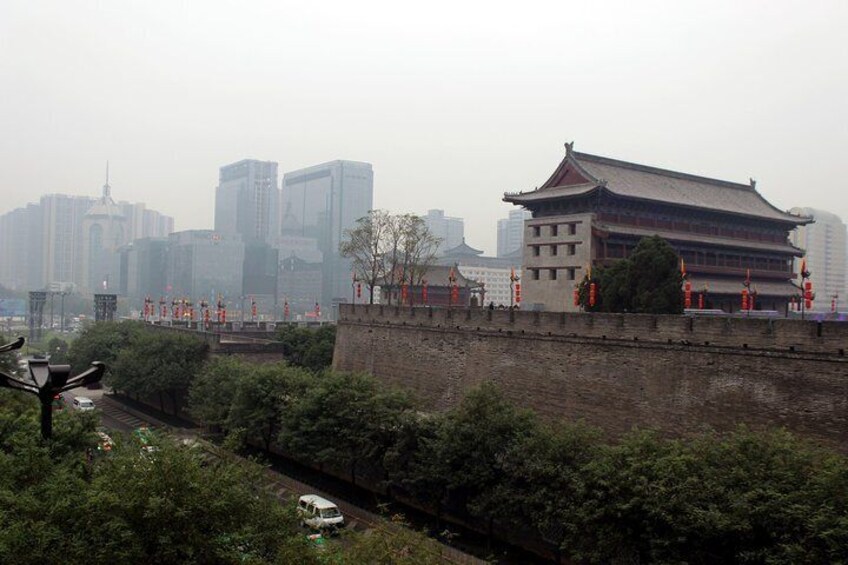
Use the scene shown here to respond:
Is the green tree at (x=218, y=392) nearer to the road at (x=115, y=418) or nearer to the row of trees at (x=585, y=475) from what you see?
the row of trees at (x=585, y=475)

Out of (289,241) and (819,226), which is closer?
(819,226)

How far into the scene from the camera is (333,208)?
144 m

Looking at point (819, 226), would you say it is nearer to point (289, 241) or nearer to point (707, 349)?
point (289, 241)

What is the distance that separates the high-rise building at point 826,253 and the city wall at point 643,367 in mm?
113033

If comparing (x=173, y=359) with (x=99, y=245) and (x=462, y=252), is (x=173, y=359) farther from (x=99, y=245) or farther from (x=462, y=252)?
(x=99, y=245)

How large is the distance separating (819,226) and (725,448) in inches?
5209

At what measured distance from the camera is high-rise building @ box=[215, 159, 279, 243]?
509ft

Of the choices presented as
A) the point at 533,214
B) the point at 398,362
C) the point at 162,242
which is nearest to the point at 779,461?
the point at 398,362

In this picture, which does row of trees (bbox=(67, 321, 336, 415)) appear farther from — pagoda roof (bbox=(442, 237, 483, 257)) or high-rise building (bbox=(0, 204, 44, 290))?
high-rise building (bbox=(0, 204, 44, 290))

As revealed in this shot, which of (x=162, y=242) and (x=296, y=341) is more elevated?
(x=162, y=242)

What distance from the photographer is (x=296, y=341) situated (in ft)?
126

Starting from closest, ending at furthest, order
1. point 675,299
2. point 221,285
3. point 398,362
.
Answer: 1. point 675,299
2. point 398,362
3. point 221,285

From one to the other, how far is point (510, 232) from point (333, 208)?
4823 centimetres

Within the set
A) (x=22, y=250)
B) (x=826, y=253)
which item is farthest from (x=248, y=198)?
(x=826, y=253)
